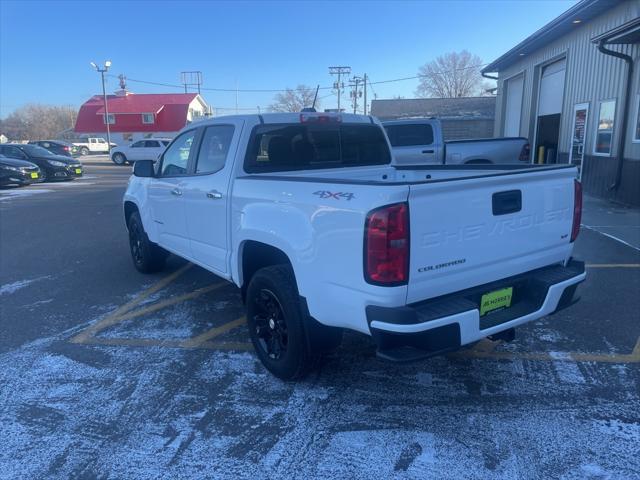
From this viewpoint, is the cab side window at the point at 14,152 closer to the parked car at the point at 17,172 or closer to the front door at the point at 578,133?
the parked car at the point at 17,172

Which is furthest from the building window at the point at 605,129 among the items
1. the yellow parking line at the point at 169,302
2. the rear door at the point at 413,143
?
the yellow parking line at the point at 169,302

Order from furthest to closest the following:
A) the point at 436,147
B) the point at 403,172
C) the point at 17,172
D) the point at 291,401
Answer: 1. the point at 17,172
2. the point at 436,147
3. the point at 403,172
4. the point at 291,401

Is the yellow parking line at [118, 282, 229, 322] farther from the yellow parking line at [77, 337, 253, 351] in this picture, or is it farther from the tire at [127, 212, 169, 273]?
the tire at [127, 212, 169, 273]

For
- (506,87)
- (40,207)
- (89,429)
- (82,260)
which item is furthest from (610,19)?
(40,207)

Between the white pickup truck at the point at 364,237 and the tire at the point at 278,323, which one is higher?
the white pickup truck at the point at 364,237

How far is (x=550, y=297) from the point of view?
332 cm

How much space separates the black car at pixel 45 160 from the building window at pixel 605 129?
64.8 feet

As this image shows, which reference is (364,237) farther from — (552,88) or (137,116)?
(137,116)

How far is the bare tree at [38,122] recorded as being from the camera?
87.5 metres

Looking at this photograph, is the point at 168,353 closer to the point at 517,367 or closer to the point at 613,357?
the point at 517,367

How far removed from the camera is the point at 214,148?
15.1 ft

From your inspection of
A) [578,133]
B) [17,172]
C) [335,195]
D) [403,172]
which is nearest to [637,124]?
[578,133]

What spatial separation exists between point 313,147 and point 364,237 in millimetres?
1966

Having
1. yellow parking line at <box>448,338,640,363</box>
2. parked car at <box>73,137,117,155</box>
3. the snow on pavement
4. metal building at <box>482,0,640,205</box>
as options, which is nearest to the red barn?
parked car at <box>73,137,117,155</box>
